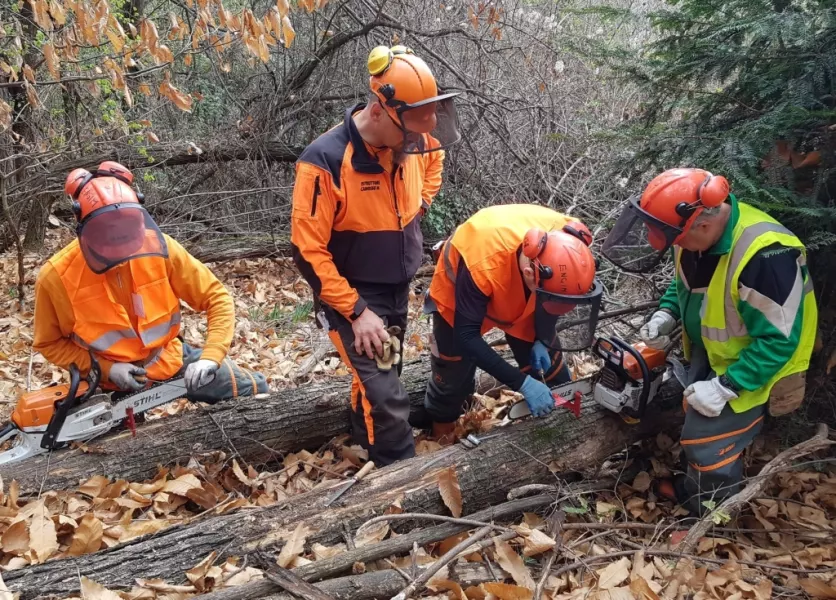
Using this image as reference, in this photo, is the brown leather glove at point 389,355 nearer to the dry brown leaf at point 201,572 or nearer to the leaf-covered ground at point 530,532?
the leaf-covered ground at point 530,532

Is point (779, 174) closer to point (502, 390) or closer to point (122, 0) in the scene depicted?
point (502, 390)

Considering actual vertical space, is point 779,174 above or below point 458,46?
below

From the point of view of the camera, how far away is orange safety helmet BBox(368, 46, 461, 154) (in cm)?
283

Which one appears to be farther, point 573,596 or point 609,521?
point 609,521

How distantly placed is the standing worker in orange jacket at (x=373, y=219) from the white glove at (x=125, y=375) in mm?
1082

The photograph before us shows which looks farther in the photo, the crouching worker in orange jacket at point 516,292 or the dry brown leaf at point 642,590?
the crouching worker in orange jacket at point 516,292

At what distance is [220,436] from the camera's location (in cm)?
346

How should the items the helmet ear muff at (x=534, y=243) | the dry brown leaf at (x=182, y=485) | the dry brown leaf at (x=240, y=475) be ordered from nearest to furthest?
the helmet ear muff at (x=534, y=243) → the dry brown leaf at (x=182, y=485) → the dry brown leaf at (x=240, y=475)

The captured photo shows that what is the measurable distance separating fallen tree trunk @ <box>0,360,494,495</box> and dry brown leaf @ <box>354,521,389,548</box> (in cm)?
113

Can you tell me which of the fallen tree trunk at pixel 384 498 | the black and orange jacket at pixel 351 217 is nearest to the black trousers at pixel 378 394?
the black and orange jacket at pixel 351 217

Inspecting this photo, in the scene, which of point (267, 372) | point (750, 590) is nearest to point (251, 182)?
point (267, 372)

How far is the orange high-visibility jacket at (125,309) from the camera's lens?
307 centimetres

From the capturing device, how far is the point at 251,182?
7.91 meters

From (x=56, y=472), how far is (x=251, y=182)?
5475 millimetres
